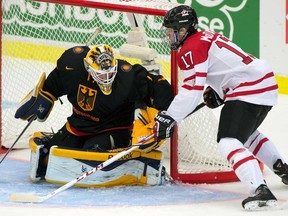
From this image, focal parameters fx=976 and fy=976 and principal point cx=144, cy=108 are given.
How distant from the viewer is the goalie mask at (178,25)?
455 centimetres

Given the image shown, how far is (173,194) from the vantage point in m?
4.66

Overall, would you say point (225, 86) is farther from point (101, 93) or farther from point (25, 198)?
point (25, 198)

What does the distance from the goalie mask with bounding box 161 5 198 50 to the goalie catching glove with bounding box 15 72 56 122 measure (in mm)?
784

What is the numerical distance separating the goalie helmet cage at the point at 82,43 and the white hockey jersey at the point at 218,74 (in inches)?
16.3

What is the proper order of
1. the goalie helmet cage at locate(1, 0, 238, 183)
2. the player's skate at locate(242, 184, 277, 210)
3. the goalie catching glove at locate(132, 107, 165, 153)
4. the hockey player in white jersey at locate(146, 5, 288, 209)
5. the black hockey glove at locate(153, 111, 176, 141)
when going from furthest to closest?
the goalie helmet cage at locate(1, 0, 238, 183)
the goalie catching glove at locate(132, 107, 165, 153)
the black hockey glove at locate(153, 111, 176, 141)
the hockey player in white jersey at locate(146, 5, 288, 209)
the player's skate at locate(242, 184, 277, 210)

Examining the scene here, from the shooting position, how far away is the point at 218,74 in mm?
4516

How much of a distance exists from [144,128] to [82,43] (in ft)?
4.62

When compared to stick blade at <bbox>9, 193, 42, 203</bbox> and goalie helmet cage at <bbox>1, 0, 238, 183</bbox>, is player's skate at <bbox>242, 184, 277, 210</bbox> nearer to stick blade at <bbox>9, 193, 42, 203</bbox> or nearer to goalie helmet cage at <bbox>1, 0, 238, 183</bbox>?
goalie helmet cage at <bbox>1, 0, 238, 183</bbox>

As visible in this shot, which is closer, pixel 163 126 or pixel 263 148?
pixel 163 126

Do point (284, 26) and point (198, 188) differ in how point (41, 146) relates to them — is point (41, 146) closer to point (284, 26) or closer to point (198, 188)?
point (198, 188)

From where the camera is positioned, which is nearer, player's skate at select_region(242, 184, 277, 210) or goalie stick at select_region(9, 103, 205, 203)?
player's skate at select_region(242, 184, 277, 210)

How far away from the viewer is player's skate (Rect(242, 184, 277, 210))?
13.9 feet

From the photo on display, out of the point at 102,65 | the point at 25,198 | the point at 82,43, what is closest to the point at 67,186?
the point at 25,198

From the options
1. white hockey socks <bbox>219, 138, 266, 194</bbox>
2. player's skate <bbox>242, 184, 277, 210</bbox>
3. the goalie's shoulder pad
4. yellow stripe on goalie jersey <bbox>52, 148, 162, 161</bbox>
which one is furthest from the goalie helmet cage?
player's skate <bbox>242, 184, 277, 210</bbox>
